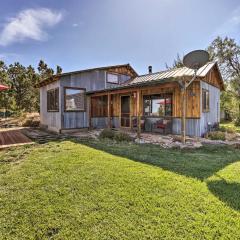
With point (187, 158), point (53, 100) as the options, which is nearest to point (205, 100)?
point (187, 158)

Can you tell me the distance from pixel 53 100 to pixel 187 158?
9174 millimetres

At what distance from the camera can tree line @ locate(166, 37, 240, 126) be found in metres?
22.7

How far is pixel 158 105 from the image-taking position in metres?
10.8

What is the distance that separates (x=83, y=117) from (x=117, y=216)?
32.1 feet

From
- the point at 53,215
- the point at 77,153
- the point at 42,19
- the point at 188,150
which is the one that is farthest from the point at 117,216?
the point at 42,19

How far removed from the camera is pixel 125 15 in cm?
999

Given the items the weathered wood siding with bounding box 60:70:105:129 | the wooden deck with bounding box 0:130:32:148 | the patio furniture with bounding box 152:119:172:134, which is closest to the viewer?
the wooden deck with bounding box 0:130:32:148

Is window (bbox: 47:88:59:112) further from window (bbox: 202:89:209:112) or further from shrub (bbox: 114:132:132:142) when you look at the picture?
window (bbox: 202:89:209:112)

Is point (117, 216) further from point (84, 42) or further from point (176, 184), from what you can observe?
point (84, 42)

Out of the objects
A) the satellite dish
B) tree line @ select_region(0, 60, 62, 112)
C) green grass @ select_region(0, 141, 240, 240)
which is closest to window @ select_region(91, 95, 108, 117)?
the satellite dish

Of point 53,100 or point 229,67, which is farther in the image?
point 229,67

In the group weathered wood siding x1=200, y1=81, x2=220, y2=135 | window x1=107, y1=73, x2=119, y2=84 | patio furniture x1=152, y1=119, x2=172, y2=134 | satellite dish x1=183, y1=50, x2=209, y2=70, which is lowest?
patio furniture x1=152, y1=119, x2=172, y2=134

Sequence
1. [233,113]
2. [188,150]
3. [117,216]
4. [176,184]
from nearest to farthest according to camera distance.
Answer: [117,216]
[176,184]
[188,150]
[233,113]

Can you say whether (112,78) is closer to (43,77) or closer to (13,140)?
(13,140)
